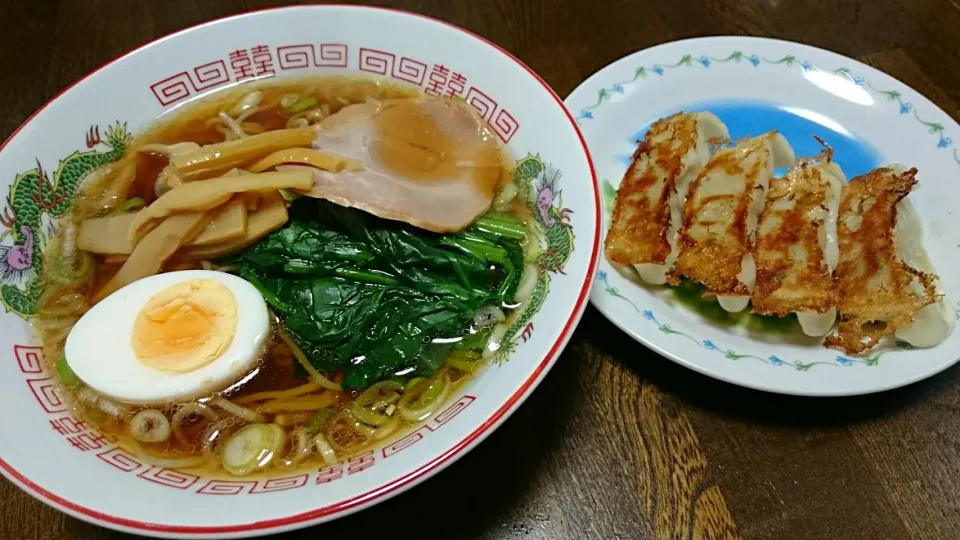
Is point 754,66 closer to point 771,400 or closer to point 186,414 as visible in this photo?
point 771,400

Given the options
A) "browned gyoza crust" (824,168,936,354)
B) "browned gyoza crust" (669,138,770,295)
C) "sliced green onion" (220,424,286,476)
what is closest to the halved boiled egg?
"sliced green onion" (220,424,286,476)

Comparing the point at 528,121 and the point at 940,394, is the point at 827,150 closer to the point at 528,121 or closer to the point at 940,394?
the point at 940,394

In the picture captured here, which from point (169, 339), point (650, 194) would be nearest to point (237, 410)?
point (169, 339)

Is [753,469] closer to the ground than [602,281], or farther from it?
closer to the ground

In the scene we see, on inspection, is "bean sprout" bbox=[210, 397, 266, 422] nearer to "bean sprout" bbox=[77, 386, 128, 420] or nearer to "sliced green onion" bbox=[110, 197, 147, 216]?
"bean sprout" bbox=[77, 386, 128, 420]

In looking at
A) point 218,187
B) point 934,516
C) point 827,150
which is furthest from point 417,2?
point 934,516
